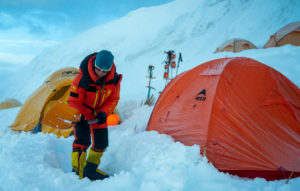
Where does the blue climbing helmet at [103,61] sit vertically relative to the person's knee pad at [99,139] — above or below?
above

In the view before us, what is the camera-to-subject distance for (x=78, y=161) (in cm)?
263

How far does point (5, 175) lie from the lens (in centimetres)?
183

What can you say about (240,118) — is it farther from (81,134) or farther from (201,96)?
(81,134)

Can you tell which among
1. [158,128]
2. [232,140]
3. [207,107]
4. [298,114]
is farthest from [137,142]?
[298,114]

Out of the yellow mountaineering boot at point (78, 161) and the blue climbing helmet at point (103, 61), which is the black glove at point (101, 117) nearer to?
the yellow mountaineering boot at point (78, 161)

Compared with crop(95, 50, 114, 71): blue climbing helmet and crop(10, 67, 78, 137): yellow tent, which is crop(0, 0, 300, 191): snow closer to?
crop(10, 67, 78, 137): yellow tent

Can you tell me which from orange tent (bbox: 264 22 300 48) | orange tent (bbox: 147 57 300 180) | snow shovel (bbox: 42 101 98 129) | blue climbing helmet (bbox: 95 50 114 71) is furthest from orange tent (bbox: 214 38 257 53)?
snow shovel (bbox: 42 101 98 129)

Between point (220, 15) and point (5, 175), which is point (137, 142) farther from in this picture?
point (220, 15)

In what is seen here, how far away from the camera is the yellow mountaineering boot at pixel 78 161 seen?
2.62 metres

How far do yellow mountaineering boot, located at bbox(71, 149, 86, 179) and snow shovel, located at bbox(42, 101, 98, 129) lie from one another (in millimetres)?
399

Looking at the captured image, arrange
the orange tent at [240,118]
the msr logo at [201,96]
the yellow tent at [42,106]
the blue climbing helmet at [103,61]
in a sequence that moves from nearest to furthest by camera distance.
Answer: the blue climbing helmet at [103,61]
the orange tent at [240,118]
the msr logo at [201,96]
the yellow tent at [42,106]

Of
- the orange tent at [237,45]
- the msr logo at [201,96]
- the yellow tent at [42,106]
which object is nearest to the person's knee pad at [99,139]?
the msr logo at [201,96]

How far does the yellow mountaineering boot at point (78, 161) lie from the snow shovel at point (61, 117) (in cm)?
40

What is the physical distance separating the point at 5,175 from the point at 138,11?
3732 centimetres
